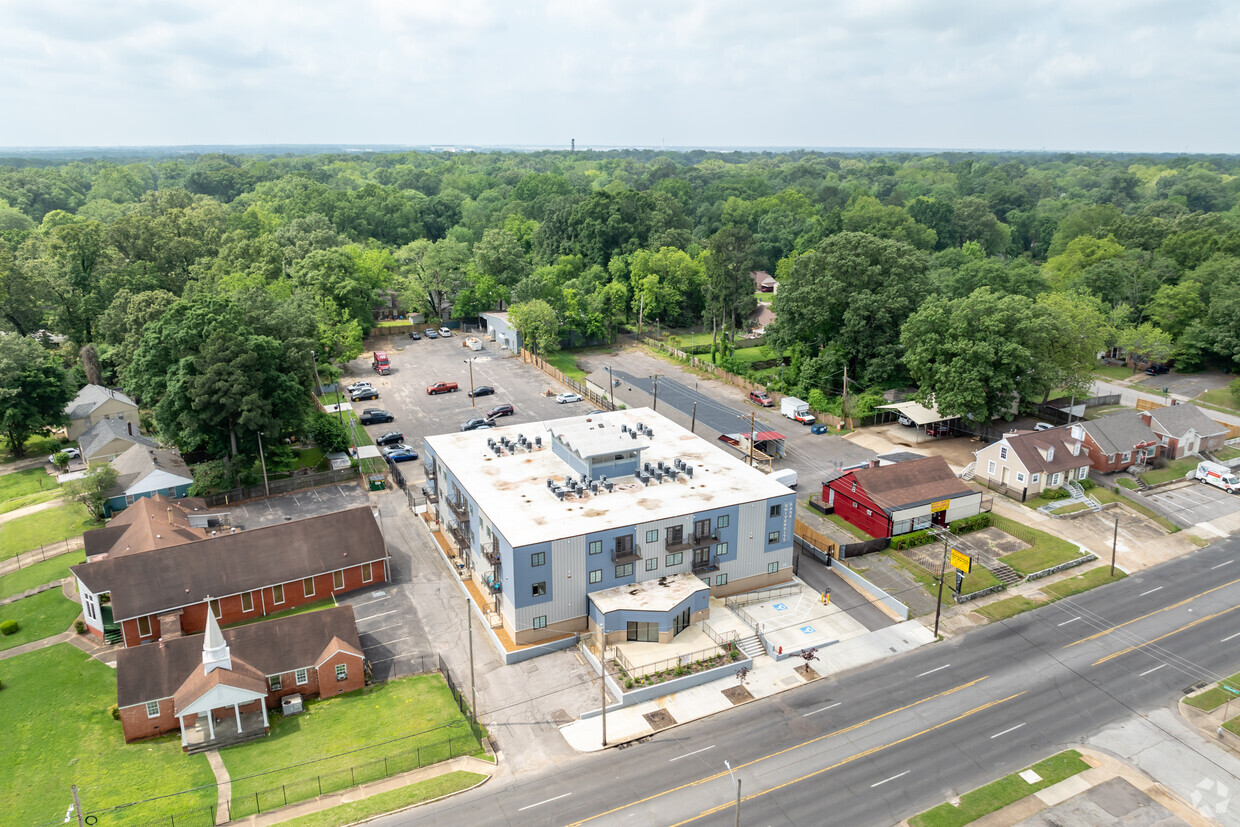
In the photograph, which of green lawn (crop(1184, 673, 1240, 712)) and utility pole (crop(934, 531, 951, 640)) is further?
utility pole (crop(934, 531, 951, 640))

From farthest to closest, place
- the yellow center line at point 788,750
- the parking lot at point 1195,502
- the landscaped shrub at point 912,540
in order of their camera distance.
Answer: the parking lot at point 1195,502 → the landscaped shrub at point 912,540 → the yellow center line at point 788,750

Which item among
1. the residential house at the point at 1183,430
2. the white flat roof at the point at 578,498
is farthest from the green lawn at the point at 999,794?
the residential house at the point at 1183,430

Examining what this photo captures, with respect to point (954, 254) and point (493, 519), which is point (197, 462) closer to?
point (493, 519)

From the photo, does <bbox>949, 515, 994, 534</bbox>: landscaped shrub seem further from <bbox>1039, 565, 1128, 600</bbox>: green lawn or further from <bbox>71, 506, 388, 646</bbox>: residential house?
<bbox>71, 506, 388, 646</bbox>: residential house

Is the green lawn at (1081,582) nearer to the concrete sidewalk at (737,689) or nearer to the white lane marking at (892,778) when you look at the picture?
the concrete sidewalk at (737,689)

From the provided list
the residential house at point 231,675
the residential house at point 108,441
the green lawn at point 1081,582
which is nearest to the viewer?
→ the residential house at point 231,675

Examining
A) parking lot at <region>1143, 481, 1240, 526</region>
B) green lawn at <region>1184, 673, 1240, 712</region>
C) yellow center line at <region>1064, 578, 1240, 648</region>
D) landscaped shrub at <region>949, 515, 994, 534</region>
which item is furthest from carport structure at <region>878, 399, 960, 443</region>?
green lawn at <region>1184, 673, 1240, 712</region>
